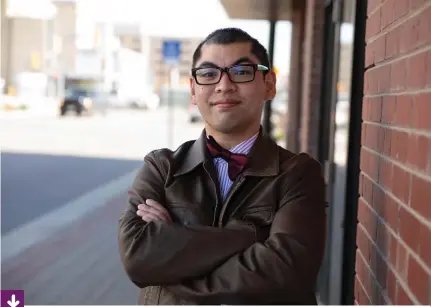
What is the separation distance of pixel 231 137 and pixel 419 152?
48 cm

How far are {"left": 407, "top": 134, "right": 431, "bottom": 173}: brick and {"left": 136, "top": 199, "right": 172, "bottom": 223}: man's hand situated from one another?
0.63 m

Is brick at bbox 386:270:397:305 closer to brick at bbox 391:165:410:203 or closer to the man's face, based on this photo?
brick at bbox 391:165:410:203

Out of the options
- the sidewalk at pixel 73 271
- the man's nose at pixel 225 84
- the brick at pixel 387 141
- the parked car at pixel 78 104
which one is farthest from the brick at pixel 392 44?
the parked car at pixel 78 104

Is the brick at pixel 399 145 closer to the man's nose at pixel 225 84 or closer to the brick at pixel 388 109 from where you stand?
the brick at pixel 388 109

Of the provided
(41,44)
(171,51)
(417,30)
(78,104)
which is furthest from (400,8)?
(41,44)

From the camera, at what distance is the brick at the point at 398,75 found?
1.66 metres

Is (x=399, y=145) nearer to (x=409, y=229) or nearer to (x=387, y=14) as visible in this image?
(x=409, y=229)

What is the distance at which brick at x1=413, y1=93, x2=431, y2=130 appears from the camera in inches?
55.1

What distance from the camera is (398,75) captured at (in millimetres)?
1728

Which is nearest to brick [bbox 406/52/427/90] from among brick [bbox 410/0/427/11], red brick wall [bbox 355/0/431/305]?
red brick wall [bbox 355/0/431/305]

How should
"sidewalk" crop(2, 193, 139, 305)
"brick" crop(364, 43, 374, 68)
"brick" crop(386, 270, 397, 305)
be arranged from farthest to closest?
1. "sidewalk" crop(2, 193, 139, 305)
2. "brick" crop(364, 43, 374, 68)
3. "brick" crop(386, 270, 397, 305)

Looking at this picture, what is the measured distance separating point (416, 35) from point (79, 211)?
719cm

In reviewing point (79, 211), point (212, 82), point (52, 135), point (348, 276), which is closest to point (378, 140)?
point (212, 82)

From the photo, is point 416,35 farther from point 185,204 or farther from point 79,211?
point 79,211
